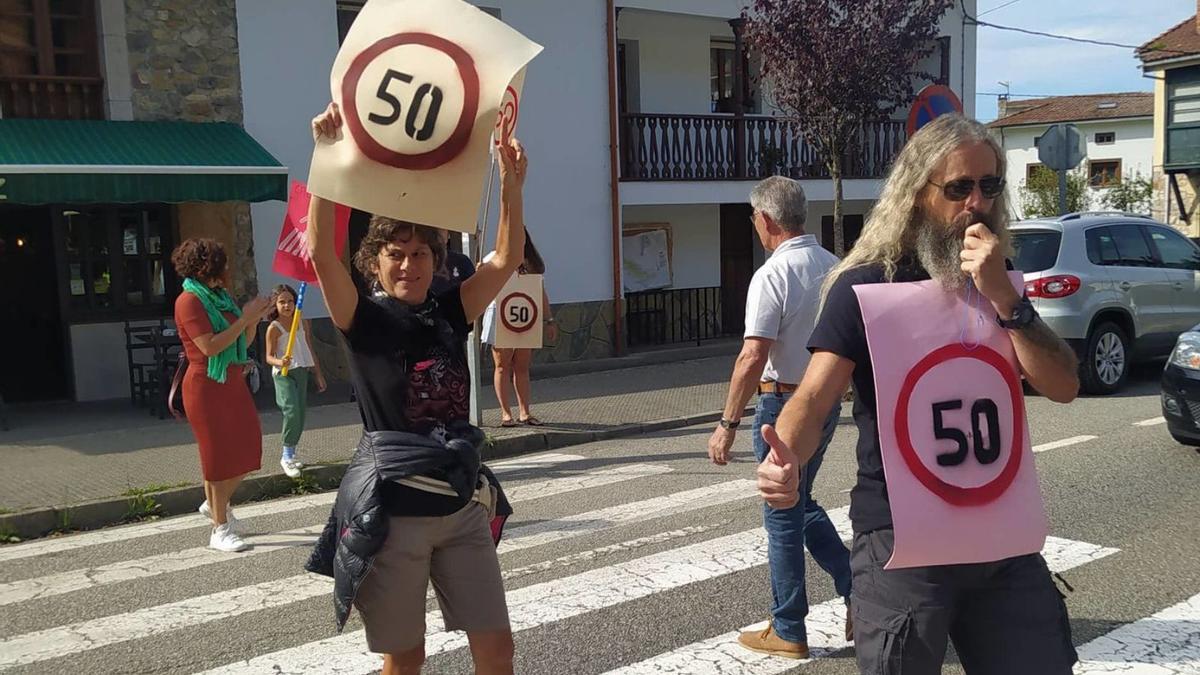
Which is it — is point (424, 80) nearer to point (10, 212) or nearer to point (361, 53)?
point (361, 53)

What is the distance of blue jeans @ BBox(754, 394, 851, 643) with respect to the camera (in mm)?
4012

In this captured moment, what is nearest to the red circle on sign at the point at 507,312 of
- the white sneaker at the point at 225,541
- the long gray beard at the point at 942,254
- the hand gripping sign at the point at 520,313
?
the hand gripping sign at the point at 520,313

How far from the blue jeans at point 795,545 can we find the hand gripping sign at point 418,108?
1611 mm

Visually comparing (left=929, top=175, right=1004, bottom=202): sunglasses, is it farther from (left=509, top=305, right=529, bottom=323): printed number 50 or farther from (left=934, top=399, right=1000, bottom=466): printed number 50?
(left=509, top=305, right=529, bottom=323): printed number 50

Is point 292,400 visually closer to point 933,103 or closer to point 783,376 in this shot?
point 783,376

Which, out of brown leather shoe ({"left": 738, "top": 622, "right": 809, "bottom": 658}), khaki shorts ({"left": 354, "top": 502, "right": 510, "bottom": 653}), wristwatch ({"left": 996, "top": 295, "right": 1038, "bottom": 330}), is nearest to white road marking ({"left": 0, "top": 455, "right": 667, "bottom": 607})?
brown leather shoe ({"left": 738, "top": 622, "right": 809, "bottom": 658})

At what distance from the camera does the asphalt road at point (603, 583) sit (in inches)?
170

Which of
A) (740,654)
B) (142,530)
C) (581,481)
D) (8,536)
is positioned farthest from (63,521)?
(740,654)

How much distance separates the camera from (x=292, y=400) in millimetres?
7828

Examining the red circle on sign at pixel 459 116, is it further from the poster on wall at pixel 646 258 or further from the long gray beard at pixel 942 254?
the poster on wall at pixel 646 258

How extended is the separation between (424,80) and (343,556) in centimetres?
138

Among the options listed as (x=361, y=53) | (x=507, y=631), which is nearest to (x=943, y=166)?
(x=361, y=53)

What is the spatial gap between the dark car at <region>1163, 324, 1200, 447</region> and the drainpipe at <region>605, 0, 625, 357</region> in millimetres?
8644

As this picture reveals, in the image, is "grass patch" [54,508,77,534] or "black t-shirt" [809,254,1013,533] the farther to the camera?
"grass patch" [54,508,77,534]
